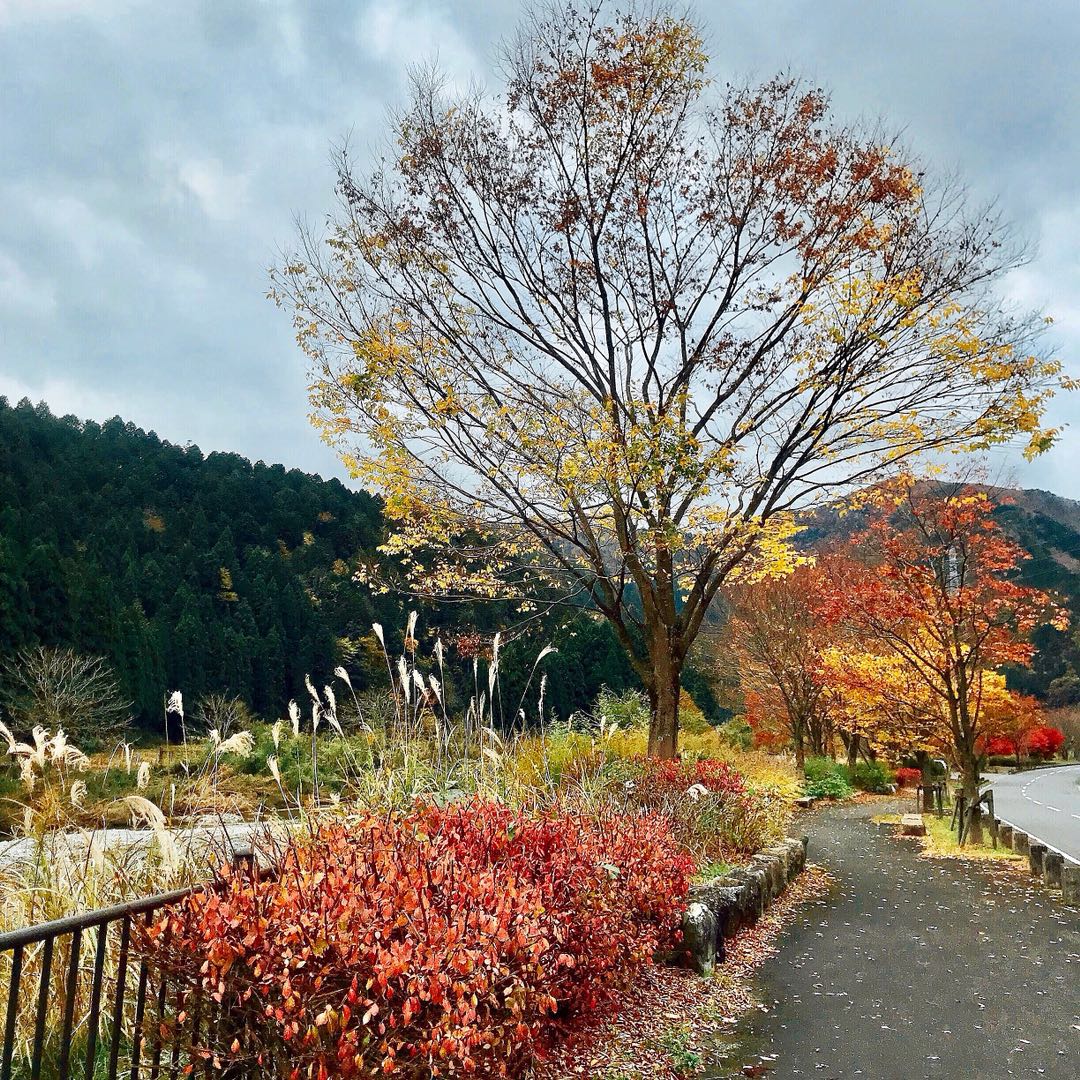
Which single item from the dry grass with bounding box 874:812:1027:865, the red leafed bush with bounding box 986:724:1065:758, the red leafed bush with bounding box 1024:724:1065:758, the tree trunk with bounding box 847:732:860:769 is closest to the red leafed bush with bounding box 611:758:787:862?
the dry grass with bounding box 874:812:1027:865

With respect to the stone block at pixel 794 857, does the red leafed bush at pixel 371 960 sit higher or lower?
higher

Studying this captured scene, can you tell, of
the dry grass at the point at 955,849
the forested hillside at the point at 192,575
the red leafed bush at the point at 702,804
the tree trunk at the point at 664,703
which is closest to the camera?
the red leafed bush at the point at 702,804

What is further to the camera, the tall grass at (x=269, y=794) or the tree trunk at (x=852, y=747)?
the tree trunk at (x=852, y=747)

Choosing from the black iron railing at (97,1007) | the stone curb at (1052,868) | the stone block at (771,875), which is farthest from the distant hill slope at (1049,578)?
the black iron railing at (97,1007)

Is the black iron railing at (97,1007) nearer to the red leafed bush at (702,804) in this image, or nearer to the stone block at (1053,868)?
the red leafed bush at (702,804)

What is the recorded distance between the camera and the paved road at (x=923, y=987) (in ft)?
13.2

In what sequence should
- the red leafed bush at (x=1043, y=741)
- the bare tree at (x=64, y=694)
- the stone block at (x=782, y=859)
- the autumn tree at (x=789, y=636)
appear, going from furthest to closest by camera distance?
the red leafed bush at (x=1043, y=741), the bare tree at (x=64, y=694), the autumn tree at (x=789, y=636), the stone block at (x=782, y=859)

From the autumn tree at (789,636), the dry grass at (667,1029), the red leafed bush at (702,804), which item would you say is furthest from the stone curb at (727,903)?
the autumn tree at (789,636)

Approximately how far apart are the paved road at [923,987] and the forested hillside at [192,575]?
17.3 metres

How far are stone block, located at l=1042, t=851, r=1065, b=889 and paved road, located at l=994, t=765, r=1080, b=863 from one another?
6.73 ft

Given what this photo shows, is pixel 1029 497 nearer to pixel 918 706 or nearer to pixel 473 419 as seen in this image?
pixel 918 706

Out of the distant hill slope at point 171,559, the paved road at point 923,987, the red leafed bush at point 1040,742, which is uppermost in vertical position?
the distant hill slope at point 171,559

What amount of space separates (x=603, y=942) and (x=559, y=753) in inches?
218

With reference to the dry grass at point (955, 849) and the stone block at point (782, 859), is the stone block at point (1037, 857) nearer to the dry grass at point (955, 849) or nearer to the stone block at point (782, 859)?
the dry grass at point (955, 849)
